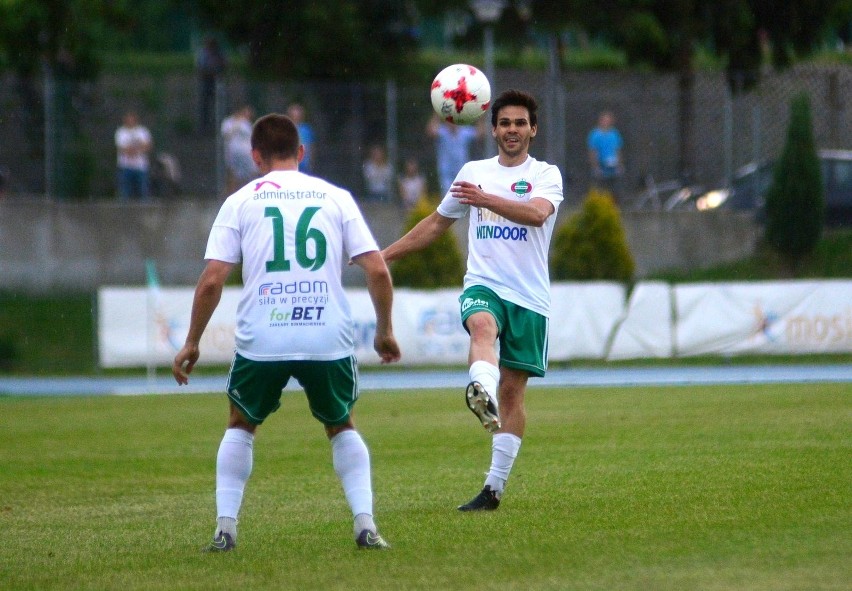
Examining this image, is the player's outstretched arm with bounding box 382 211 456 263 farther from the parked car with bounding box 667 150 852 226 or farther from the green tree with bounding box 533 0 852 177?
the green tree with bounding box 533 0 852 177

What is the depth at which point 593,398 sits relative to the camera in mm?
16391

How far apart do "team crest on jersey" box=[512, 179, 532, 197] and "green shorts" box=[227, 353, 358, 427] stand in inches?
75.4

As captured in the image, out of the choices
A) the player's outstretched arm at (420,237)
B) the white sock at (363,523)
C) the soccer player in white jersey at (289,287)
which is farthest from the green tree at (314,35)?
the white sock at (363,523)

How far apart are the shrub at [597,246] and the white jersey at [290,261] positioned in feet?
60.4

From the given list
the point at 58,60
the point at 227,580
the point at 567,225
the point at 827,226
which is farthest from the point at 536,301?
the point at 58,60

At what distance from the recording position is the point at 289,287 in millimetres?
6562

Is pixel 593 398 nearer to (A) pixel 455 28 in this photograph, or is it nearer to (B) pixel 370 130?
(B) pixel 370 130

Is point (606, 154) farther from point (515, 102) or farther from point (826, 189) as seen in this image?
point (515, 102)

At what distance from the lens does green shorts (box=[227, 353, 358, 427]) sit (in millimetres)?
6594

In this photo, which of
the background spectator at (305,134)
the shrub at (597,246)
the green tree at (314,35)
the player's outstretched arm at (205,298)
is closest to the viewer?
the player's outstretched arm at (205,298)

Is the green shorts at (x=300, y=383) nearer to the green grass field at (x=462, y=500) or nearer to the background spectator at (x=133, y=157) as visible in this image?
the green grass field at (x=462, y=500)

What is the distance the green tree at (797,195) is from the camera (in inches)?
1035

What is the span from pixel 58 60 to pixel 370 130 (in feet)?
26.3

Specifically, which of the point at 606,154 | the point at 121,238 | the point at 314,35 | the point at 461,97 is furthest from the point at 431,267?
the point at 461,97
